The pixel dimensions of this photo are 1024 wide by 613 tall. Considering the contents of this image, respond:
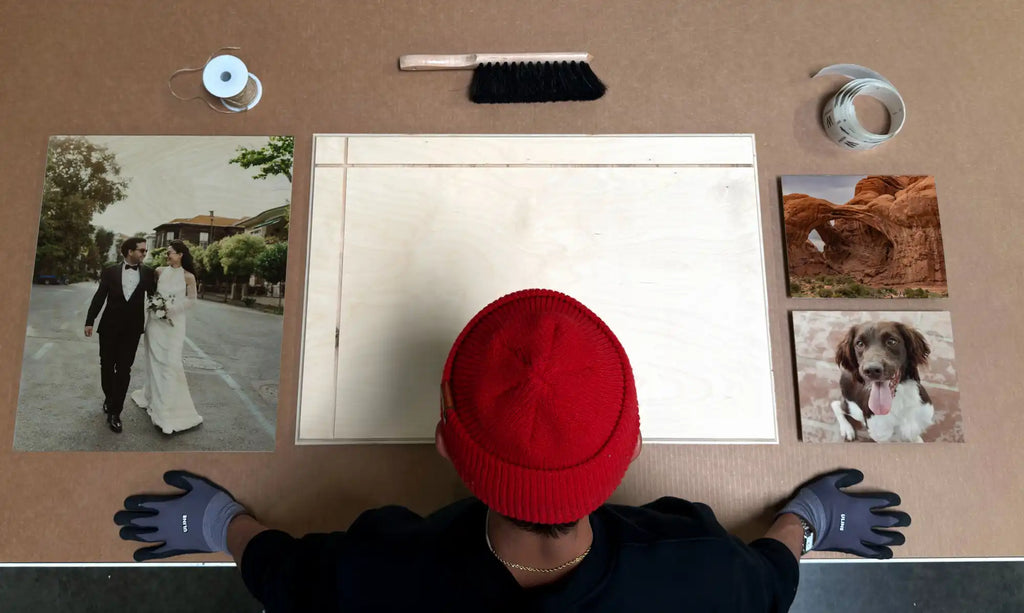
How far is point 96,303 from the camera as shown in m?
1.17

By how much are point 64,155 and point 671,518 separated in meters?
1.49

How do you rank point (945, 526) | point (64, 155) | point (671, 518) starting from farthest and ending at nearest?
point (64, 155)
point (945, 526)
point (671, 518)

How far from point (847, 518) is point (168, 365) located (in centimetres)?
145

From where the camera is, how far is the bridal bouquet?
1.16 meters

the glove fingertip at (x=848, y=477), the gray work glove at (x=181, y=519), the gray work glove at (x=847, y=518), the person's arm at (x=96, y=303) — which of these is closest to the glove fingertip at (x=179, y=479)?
the gray work glove at (x=181, y=519)

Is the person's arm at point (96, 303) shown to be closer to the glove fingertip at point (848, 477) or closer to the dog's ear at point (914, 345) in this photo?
the glove fingertip at point (848, 477)

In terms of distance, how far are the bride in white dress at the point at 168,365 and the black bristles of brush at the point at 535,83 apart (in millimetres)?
793

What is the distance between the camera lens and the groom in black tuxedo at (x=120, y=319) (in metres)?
1.14

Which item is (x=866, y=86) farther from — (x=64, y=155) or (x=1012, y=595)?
(x=64, y=155)

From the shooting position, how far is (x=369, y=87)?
1.23m

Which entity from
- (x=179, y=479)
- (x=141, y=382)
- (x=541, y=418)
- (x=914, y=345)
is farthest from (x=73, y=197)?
(x=914, y=345)

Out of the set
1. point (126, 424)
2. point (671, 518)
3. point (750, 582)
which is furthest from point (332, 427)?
point (750, 582)

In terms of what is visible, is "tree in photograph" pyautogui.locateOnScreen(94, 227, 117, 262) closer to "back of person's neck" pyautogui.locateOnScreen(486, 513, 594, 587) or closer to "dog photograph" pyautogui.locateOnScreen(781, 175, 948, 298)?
"back of person's neck" pyautogui.locateOnScreen(486, 513, 594, 587)

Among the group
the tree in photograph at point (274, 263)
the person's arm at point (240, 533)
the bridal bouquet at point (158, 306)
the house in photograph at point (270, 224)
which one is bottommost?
the person's arm at point (240, 533)
